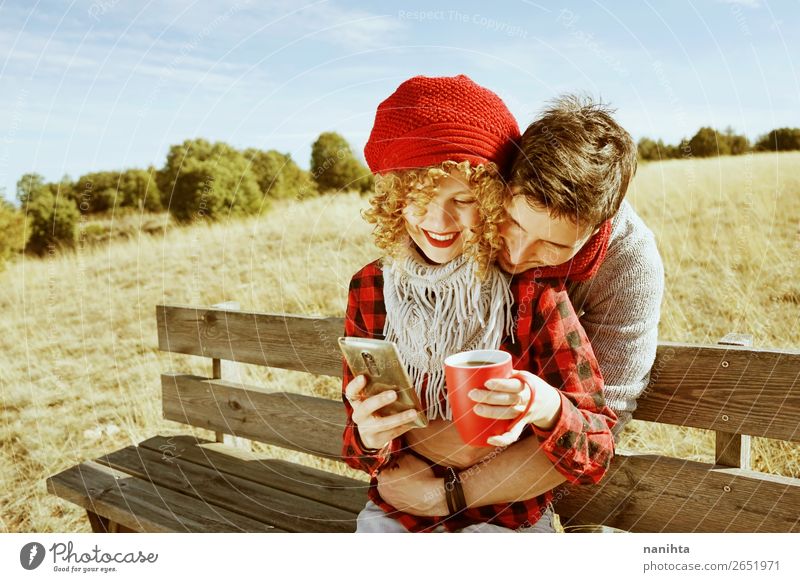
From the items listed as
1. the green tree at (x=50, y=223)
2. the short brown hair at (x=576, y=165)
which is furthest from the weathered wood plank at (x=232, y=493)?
the green tree at (x=50, y=223)

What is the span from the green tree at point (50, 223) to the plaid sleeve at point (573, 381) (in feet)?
17.2

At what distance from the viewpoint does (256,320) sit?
2176 millimetres

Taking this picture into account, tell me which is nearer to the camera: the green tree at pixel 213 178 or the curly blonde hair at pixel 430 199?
the curly blonde hair at pixel 430 199

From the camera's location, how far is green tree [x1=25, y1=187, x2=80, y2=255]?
18.5ft

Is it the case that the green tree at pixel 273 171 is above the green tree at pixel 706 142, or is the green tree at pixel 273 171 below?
above

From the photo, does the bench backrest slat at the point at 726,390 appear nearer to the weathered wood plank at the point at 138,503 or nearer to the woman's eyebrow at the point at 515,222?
the woman's eyebrow at the point at 515,222

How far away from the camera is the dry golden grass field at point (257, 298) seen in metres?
2.72

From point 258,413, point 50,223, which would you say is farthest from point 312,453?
point 50,223

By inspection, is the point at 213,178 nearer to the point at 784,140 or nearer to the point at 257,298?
the point at 257,298

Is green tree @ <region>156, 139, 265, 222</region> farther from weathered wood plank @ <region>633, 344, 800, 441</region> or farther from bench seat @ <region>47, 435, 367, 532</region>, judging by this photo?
weathered wood plank @ <region>633, 344, 800, 441</region>

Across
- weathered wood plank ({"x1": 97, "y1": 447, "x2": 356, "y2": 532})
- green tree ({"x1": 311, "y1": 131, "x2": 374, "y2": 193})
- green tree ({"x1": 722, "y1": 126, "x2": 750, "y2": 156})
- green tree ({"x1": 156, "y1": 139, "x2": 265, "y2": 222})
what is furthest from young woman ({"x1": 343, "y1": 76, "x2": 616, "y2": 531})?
green tree ({"x1": 156, "y1": 139, "x2": 265, "y2": 222})

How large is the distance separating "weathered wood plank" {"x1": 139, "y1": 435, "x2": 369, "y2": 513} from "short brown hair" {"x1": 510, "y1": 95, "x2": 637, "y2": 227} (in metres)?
1.07

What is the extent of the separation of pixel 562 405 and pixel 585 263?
1.03 feet
